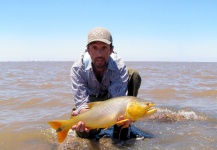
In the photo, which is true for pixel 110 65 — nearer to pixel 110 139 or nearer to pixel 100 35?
pixel 100 35

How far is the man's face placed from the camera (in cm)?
392

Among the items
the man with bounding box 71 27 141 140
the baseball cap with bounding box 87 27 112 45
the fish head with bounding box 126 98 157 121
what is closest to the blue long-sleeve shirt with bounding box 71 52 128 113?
the man with bounding box 71 27 141 140

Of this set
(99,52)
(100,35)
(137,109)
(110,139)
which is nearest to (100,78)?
(99,52)

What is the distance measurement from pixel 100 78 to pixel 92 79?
0.57 ft

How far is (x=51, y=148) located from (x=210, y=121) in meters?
3.46

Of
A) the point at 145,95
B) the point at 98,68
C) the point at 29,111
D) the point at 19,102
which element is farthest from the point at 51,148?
the point at 145,95

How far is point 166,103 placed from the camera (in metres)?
8.35

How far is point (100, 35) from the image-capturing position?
3.84 metres

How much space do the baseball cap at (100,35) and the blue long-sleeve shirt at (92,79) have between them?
0.54 metres

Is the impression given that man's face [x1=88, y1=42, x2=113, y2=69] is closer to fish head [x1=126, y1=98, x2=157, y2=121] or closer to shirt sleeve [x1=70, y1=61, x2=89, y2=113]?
shirt sleeve [x1=70, y1=61, x2=89, y2=113]

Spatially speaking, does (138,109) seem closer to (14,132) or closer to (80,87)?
(80,87)

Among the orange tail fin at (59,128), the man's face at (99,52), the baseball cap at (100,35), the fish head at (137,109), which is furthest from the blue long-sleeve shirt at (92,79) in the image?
the fish head at (137,109)

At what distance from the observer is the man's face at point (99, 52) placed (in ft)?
12.8

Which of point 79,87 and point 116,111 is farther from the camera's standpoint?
point 79,87
